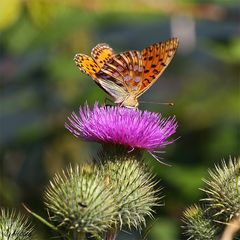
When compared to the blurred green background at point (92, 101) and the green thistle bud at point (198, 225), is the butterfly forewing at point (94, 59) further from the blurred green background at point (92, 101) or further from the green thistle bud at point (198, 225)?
the blurred green background at point (92, 101)

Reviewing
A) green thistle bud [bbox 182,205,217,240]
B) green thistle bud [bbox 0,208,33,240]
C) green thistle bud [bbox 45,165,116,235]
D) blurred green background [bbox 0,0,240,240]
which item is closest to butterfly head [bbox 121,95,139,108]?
green thistle bud [bbox 45,165,116,235]

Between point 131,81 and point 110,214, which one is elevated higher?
point 131,81

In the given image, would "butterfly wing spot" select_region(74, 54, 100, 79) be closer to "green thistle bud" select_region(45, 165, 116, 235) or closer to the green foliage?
"green thistle bud" select_region(45, 165, 116, 235)

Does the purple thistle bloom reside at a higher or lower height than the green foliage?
higher

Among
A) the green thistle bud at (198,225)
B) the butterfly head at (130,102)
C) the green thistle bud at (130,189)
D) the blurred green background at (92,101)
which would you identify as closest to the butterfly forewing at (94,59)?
the butterfly head at (130,102)

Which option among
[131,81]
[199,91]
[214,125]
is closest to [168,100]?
[199,91]

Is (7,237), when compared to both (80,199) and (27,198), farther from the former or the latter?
(27,198)

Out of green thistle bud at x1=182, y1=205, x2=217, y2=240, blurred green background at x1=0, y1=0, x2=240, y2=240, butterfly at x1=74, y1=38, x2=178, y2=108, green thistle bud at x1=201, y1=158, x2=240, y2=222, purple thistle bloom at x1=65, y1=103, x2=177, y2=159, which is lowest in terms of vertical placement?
blurred green background at x1=0, y1=0, x2=240, y2=240

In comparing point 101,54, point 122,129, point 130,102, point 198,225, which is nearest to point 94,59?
point 101,54
